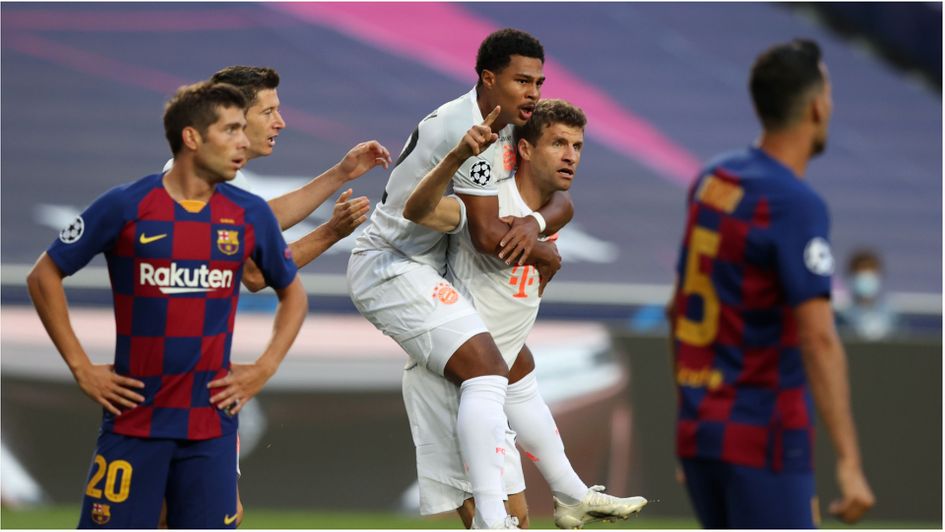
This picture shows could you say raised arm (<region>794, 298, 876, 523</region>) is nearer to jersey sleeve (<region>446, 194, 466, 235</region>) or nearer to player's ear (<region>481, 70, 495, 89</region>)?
jersey sleeve (<region>446, 194, 466, 235</region>)

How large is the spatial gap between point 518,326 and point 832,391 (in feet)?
7.30

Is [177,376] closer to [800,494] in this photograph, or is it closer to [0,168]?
[800,494]

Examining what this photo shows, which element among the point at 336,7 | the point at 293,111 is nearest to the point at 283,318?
the point at 293,111

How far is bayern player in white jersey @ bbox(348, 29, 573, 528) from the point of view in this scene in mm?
4965

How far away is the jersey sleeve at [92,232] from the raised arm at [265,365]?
1.86 ft

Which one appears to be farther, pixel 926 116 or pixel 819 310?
pixel 926 116

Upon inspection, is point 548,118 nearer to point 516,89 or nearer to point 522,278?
point 516,89

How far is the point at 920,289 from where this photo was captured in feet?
40.5

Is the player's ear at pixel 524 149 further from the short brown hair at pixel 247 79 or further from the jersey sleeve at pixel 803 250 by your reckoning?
the jersey sleeve at pixel 803 250

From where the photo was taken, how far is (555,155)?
527 cm

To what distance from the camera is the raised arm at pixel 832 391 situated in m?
3.27

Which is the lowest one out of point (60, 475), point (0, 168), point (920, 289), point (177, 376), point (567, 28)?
point (60, 475)

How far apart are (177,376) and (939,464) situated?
6207 mm

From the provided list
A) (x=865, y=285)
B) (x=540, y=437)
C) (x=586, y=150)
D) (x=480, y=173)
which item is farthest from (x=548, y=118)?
(x=586, y=150)
